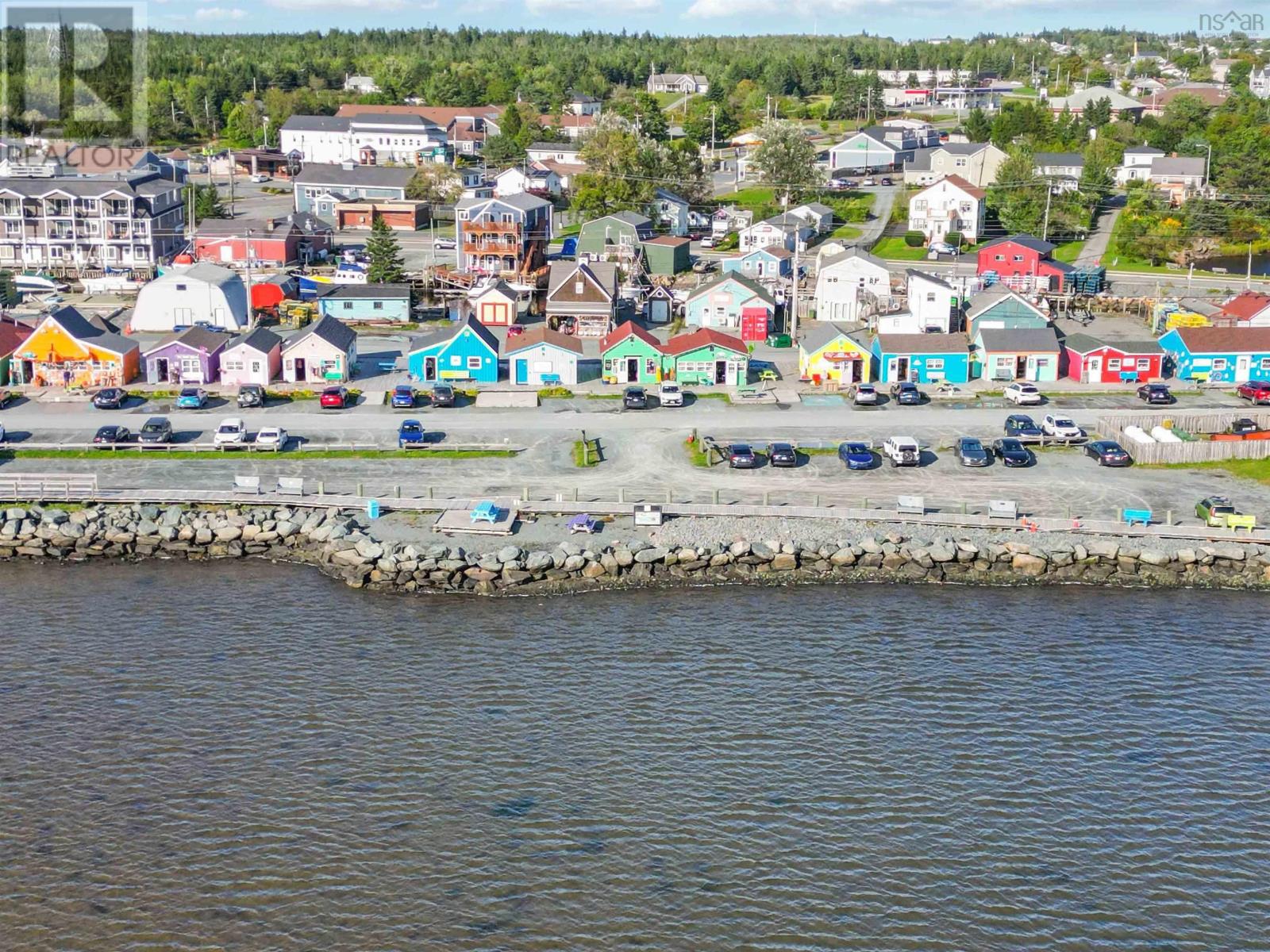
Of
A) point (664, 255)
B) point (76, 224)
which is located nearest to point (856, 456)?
point (664, 255)

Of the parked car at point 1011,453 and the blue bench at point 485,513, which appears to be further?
the parked car at point 1011,453

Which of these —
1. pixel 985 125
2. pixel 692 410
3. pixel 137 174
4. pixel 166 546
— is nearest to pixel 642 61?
pixel 985 125

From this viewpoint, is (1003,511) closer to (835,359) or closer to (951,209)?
(835,359)

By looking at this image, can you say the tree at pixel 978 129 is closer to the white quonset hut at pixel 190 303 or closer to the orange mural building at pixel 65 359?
the white quonset hut at pixel 190 303

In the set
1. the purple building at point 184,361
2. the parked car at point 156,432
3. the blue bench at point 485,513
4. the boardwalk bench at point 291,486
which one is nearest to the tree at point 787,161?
the purple building at point 184,361

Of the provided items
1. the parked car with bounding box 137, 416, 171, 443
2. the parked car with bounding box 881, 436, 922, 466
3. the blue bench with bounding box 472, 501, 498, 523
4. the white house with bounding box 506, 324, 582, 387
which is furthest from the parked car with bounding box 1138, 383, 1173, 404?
the parked car with bounding box 137, 416, 171, 443

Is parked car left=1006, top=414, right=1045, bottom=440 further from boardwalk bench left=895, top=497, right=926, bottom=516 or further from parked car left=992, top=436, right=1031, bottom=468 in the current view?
boardwalk bench left=895, top=497, right=926, bottom=516
